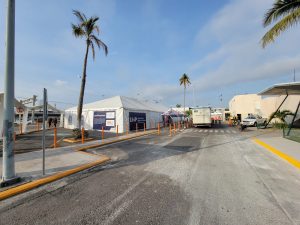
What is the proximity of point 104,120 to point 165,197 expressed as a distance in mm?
18936

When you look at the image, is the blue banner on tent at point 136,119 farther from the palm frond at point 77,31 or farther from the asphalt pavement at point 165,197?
the asphalt pavement at point 165,197

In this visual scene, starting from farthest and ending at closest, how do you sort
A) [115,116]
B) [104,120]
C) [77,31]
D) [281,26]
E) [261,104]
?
[261,104], [104,120], [115,116], [77,31], [281,26]

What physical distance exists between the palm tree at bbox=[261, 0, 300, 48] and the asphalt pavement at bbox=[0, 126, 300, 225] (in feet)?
24.9

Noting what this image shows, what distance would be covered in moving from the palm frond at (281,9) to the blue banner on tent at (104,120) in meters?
17.0

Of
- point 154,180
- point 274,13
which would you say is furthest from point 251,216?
point 274,13

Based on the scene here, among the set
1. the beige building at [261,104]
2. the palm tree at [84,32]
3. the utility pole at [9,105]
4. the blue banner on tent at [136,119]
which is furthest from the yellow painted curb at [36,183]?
the beige building at [261,104]

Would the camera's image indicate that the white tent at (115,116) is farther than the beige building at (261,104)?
No

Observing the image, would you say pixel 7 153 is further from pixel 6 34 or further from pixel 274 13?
pixel 274 13

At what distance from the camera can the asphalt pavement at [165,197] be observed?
123 inches

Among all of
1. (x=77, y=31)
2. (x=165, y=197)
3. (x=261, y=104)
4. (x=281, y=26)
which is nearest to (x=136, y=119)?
(x=77, y=31)

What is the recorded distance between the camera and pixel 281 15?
399 inches

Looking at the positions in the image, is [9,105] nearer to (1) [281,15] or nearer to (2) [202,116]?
(1) [281,15]

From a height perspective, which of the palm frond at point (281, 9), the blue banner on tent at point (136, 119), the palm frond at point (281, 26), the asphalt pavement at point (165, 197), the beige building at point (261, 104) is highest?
the palm frond at point (281, 9)

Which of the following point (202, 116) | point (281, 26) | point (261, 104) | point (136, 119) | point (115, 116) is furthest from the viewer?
point (261, 104)
